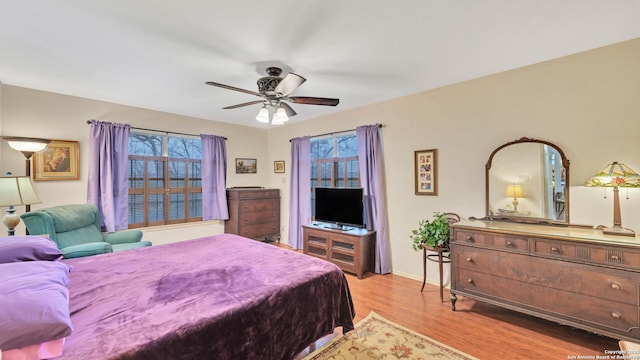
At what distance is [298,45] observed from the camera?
228 cm

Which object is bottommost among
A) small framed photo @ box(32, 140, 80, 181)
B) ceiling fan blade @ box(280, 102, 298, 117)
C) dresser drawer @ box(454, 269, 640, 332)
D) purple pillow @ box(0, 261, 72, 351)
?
dresser drawer @ box(454, 269, 640, 332)

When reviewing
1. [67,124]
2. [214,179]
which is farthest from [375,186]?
[67,124]

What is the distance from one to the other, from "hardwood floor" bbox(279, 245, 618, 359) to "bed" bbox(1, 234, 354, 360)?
0.94m

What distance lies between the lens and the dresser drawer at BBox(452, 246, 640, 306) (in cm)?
196

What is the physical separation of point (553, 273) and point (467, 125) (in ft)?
5.75

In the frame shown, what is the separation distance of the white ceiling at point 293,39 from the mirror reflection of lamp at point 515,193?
1.27 m

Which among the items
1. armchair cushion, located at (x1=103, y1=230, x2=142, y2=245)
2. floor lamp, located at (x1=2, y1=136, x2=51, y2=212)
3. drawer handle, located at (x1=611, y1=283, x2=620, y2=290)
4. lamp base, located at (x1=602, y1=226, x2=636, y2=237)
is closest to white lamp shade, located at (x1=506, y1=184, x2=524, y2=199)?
lamp base, located at (x1=602, y1=226, x2=636, y2=237)

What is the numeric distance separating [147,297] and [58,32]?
218cm

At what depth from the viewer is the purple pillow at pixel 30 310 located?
0.97 meters

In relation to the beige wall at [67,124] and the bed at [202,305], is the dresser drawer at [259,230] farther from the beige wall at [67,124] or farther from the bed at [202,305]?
the bed at [202,305]

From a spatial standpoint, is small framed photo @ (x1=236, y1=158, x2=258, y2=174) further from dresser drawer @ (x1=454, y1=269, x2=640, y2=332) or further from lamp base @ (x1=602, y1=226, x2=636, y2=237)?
lamp base @ (x1=602, y1=226, x2=636, y2=237)

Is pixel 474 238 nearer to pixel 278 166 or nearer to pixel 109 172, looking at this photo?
pixel 278 166

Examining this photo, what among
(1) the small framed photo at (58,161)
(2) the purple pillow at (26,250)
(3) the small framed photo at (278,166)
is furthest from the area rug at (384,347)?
(1) the small framed photo at (58,161)

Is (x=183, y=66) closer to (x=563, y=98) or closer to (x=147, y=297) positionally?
(x=147, y=297)
